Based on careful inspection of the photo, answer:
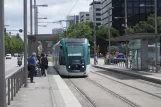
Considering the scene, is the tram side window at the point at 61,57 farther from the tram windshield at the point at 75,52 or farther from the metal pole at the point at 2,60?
the metal pole at the point at 2,60

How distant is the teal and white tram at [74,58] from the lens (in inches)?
1146

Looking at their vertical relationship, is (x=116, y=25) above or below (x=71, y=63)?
above

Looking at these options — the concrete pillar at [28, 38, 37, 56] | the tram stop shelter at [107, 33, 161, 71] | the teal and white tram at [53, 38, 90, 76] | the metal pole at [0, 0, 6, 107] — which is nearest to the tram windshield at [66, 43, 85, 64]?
the teal and white tram at [53, 38, 90, 76]

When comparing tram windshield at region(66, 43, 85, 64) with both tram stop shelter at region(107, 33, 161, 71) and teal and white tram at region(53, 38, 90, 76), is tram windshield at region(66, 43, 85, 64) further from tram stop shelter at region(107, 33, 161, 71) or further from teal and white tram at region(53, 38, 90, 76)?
tram stop shelter at region(107, 33, 161, 71)

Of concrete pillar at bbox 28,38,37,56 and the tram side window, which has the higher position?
concrete pillar at bbox 28,38,37,56

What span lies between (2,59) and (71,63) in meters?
21.3

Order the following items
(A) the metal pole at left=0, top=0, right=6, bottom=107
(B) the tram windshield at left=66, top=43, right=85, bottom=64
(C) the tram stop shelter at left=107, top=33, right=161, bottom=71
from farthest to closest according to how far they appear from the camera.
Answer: (C) the tram stop shelter at left=107, top=33, right=161, bottom=71
(B) the tram windshield at left=66, top=43, right=85, bottom=64
(A) the metal pole at left=0, top=0, right=6, bottom=107

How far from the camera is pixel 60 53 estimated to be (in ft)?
99.6

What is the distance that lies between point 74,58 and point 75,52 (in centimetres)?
56

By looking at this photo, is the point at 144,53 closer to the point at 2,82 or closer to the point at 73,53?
the point at 73,53

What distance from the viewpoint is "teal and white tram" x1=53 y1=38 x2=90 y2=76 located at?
29.1 m

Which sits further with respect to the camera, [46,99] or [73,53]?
[73,53]

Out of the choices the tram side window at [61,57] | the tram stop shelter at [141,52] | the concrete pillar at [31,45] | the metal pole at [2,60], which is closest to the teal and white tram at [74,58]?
the tram side window at [61,57]

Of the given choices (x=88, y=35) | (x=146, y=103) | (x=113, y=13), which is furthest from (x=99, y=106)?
(x=113, y=13)
